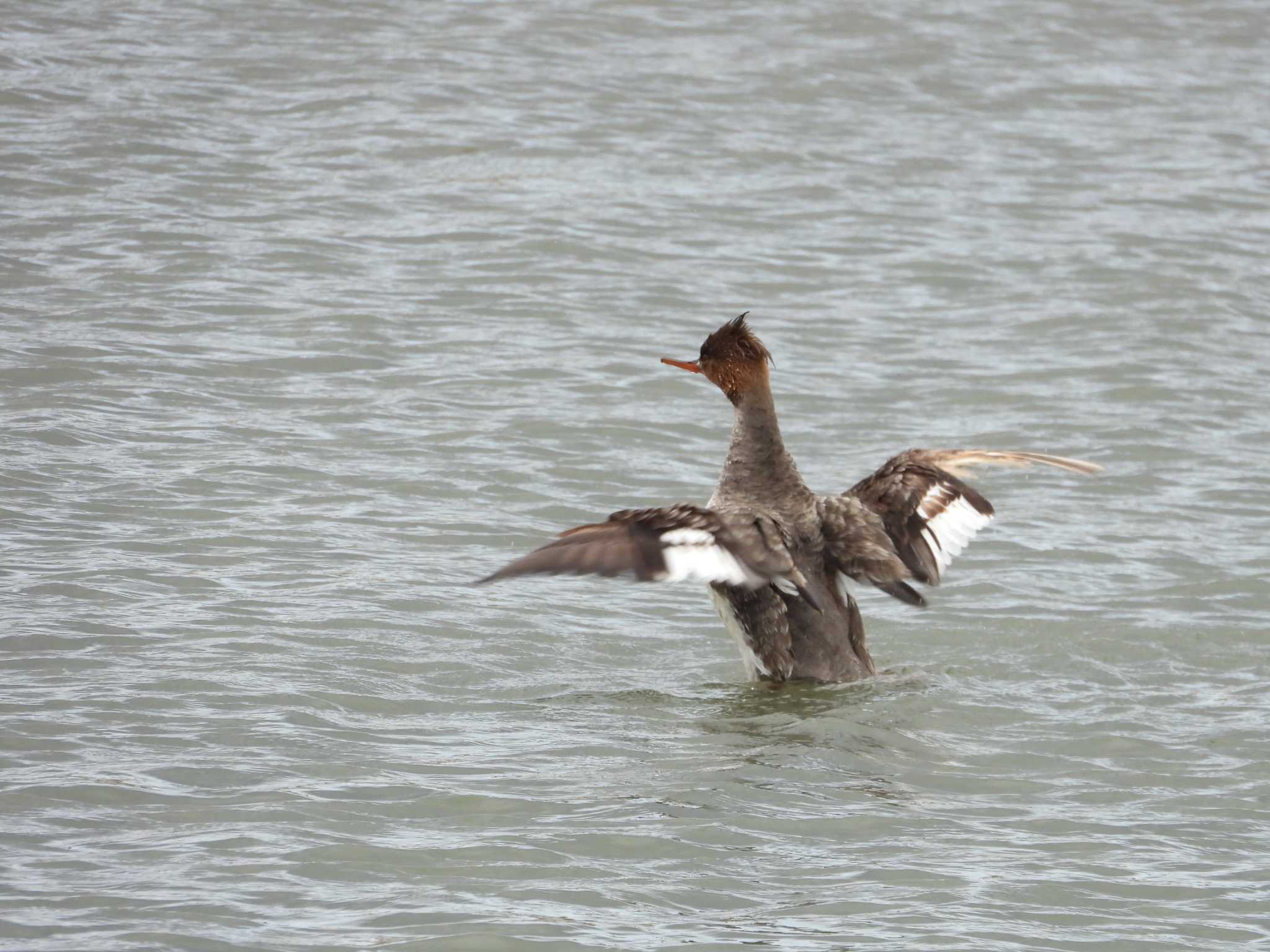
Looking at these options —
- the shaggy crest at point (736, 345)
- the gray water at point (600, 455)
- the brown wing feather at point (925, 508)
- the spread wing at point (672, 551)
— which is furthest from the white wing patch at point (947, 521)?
the shaggy crest at point (736, 345)

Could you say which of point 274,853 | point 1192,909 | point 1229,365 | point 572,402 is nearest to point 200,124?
point 572,402

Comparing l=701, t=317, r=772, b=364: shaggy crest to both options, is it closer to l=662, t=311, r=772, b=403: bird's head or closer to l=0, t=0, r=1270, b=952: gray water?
l=662, t=311, r=772, b=403: bird's head

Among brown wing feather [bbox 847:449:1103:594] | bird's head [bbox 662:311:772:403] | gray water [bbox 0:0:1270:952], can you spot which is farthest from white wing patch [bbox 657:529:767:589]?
bird's head [bbox 662:311:772:403]

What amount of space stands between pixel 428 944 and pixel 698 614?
4030 mm

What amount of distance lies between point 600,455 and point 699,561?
376cm

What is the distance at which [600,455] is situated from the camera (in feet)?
34.1

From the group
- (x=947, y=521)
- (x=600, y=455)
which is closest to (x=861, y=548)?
(x=947, y=521)

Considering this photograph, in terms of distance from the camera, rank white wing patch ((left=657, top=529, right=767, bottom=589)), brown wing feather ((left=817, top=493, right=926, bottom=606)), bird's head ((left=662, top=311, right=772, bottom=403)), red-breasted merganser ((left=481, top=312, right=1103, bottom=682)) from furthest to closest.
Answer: bird's head ((left=662, top=311, right=772, bottom=403)) < brown wing feather ((left=817, top=493, right=926, bottom=606)) < red-breasted merganser ((left=481, top=312, right=1103, bottom=682)) < white wing patch ((left=657, top=529, right=767, bottom=589))

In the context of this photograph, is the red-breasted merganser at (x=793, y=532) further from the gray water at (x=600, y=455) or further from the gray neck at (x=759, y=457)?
the gray water at (x=600, y=455)

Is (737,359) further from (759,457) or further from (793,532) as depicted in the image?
(793,532)

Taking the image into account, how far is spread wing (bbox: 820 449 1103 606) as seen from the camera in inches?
293

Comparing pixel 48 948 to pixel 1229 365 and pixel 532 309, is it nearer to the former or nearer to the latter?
pixel 532 309

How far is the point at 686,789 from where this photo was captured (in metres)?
6.13

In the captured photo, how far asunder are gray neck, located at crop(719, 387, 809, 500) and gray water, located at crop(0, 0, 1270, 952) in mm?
832
